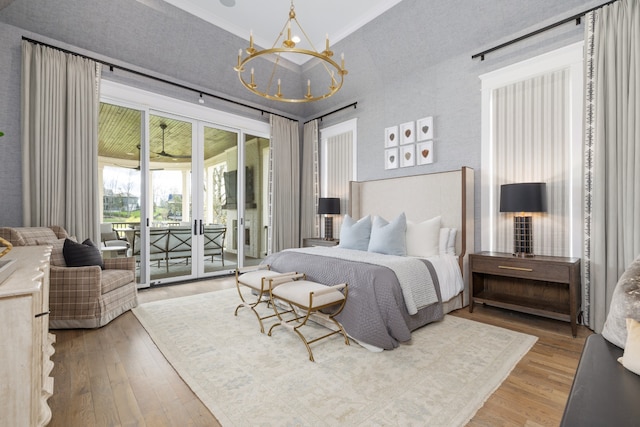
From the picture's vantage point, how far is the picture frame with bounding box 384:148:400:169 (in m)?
4.61

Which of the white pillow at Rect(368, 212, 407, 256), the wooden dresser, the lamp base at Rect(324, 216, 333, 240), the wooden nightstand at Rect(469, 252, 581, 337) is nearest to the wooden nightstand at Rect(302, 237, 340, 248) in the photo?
the lamp base at Rect(324, 216, 333, 240)

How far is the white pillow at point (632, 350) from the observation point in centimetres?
113

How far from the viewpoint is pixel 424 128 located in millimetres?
4262

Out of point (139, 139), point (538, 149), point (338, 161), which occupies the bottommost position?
point (538, 149)

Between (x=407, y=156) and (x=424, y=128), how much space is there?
0.45 m

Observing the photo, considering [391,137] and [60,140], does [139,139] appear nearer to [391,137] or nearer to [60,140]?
[60,140]

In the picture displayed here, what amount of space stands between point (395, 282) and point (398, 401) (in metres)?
0.97

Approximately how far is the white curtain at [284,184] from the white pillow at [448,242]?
312 cm

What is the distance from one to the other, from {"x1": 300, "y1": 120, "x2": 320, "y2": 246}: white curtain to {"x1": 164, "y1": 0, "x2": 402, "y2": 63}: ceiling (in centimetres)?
194

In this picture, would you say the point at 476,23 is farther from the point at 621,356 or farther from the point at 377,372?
the point at 377,372

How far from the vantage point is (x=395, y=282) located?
101 inches

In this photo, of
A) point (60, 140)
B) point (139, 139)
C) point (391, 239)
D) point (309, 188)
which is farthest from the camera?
point (309, 188)

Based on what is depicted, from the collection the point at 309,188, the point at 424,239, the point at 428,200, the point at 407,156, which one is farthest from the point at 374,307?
the point at 309,188

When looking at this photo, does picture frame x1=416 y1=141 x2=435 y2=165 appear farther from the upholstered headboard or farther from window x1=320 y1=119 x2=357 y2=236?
window x1=320 y1=119 x2=357 y2=236
